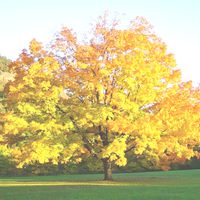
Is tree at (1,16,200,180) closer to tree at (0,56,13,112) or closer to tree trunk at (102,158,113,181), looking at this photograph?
tree trunk at (102,158,113,181)

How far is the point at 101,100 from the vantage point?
36469mm

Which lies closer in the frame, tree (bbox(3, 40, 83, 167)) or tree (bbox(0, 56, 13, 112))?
tree (bbox(3, 40, 83, 167))

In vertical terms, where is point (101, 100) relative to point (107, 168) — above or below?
above

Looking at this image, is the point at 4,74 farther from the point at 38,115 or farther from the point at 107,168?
the point at 38,115

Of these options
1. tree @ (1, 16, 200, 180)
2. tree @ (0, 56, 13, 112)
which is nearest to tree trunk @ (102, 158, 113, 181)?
tree @ (1, 16, 200, 180)

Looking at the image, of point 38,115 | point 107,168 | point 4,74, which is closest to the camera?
point 38,115

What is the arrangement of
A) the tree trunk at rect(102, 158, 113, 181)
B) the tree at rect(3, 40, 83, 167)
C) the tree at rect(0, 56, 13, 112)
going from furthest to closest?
the tree at rect(0, 56, 13, 112) → the tree trunk at rect(102, 158, 113, 181) → the tree at rect(3, 40, 83, 167)

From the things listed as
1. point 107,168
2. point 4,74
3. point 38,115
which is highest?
point 4,74

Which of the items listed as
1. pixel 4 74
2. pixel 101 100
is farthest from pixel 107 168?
A: pixel 4 74

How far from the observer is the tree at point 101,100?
34656 millimetres

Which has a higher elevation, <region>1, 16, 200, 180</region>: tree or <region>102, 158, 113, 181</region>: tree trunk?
<region>1, 16, 200, 180</region>: tree

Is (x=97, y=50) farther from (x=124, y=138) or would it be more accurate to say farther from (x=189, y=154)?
(x=189, y=154)

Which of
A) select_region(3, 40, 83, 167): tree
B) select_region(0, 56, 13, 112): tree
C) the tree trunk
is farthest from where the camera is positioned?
select_region(0, 56, 13, 112): tree

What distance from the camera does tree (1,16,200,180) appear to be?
1364 inches
